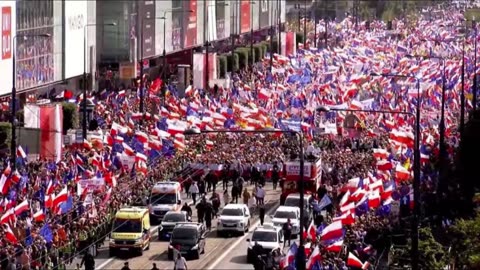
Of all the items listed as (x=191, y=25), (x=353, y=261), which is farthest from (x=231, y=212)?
(x=191, y=25)

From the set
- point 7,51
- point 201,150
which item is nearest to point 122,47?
point 7,51

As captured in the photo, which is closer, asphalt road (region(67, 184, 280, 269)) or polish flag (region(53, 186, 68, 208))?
polish flag (region(53, 186, 68, 208))

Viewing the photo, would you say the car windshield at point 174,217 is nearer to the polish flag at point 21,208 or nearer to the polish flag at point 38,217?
the polish flag at point 38,217

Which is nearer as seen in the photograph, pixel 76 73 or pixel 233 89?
pixel 233 89

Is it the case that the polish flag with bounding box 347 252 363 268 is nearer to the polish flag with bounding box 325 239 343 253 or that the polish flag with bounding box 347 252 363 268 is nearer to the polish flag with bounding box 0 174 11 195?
the polish flag with bounding box 325 239 343 253

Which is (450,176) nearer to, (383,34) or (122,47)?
(122,47)

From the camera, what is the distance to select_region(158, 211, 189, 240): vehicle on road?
41938 mm

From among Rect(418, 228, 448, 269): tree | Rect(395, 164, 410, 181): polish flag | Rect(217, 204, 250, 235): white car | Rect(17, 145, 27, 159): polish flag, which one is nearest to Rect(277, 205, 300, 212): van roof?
Rect(217, 204, 250, 235): white car

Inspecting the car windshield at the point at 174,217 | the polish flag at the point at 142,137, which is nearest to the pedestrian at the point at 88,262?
the car windshield at the point at 174,217

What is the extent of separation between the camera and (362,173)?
48.7 meters

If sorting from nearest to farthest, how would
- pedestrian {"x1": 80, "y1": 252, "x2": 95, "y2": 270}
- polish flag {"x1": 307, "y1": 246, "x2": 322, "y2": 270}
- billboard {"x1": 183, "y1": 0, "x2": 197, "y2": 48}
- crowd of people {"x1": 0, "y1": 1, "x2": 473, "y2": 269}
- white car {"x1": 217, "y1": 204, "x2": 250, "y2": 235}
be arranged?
polish flag {"x1": 307, "y1": 246, "x2": 322, "y2": 270} < pedestrian {"x1": 80, "y1": 252, "x2": 95, "y2": 270} < crowd of people {"x1": 0, "y1": 1, "x2": 473, "y2": 269} < white car {"x1": 217, "y1": 204, "x2": 250, "y2": 235} < billboard {"x1": 183, "y1": 0, "x2": 197, "y2": 48}

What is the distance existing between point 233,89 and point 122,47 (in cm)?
1970

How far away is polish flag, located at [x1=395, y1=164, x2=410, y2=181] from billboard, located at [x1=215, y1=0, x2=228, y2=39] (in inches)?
2976

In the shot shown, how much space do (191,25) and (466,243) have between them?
79411 millimetres
